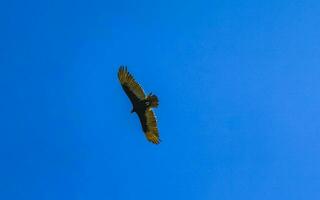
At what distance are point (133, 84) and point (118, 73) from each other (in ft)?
2.43

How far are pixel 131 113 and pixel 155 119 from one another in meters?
1.19

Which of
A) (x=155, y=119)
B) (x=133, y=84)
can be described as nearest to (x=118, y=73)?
(x=133, y=84)

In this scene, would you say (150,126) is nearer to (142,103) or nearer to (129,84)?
(142,103)

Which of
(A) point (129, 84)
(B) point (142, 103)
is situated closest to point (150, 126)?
(B) point (142, 103)

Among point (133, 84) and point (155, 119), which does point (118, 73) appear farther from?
point (155, 119)

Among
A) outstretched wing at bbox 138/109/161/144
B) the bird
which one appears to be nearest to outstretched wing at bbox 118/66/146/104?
the bird

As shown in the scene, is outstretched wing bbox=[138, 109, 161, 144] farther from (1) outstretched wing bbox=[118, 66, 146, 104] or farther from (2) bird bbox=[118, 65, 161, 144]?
(1) outstretched wing bbox=[118, 66, 146, 104]

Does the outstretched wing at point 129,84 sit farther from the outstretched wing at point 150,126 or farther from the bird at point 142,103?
the outstretched wing at point 150,126

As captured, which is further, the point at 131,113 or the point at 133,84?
the point at 131,113

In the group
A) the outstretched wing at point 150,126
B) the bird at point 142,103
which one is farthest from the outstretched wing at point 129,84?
the outstretched wing at point 150,126

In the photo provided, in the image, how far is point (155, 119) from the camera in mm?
34156

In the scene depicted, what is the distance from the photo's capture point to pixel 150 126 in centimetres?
3431

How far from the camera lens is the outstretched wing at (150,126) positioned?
112ft

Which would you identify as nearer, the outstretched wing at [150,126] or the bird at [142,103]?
the bird at [142,103]
